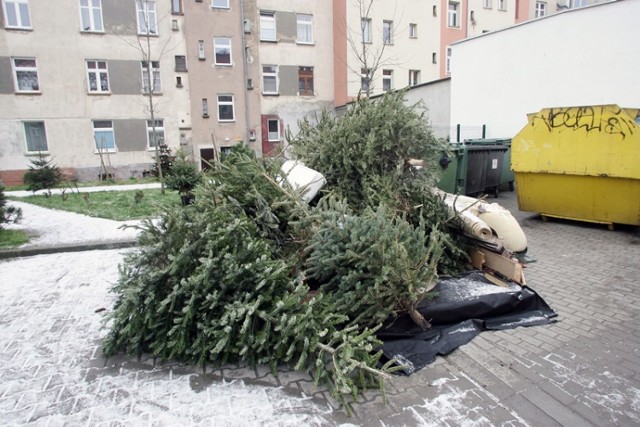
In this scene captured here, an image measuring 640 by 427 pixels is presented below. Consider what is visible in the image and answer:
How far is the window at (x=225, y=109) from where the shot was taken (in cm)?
2403

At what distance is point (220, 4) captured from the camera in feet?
77.0

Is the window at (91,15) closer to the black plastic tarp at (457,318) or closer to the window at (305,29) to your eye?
the window at (305,29)

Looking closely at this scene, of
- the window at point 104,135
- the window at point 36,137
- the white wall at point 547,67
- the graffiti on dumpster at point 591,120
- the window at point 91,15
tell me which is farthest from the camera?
the window at point 104,135

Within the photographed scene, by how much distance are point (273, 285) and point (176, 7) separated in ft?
77.6

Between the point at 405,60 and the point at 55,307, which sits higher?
the point at 405,60

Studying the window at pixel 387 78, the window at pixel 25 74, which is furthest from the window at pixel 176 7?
the window at pixel 387 78

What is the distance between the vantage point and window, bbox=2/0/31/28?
19938 millimetres

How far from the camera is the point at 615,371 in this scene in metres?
3.22

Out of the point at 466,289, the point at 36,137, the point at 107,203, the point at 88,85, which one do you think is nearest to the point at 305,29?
the point at 88,85

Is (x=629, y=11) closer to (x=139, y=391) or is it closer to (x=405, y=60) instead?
(x=139, y=391)

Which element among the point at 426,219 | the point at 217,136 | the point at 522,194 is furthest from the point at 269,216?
the point at 217,136

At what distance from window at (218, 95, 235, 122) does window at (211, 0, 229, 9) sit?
193 inches

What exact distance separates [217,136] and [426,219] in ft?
68.6

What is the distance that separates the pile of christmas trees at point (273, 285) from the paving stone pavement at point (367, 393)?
20 centimetres
